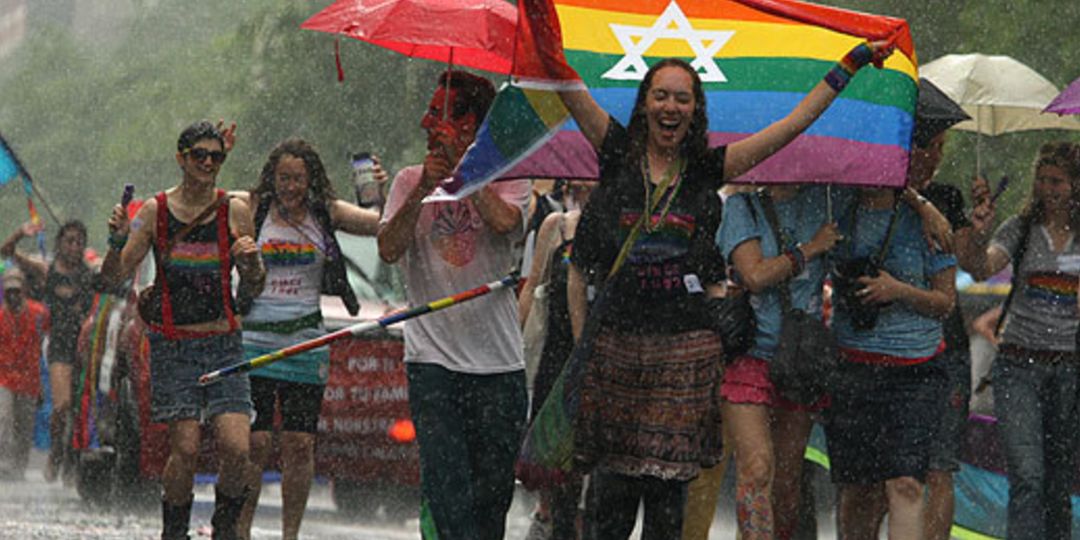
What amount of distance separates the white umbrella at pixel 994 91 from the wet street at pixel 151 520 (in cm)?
282

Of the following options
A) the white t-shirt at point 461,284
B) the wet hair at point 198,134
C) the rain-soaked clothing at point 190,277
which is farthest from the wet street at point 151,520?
the white t-shirt at point 461,284

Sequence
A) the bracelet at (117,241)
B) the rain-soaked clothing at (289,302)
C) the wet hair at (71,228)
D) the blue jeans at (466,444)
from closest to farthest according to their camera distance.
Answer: the blue jeans at (466,444) → the bracelet at (117,241) → the rain-soaked clothing at (289,302) → the wet hair at (71,228)

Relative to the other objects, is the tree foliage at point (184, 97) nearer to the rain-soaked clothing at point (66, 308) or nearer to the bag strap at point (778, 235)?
the rain-soaked clothing at point (66, 308)

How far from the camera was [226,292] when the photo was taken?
974 centimetres

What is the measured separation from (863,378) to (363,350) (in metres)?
5.12

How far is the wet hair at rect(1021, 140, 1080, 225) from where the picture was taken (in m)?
10.4

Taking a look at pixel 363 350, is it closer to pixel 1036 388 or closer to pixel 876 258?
pixel 1036 388

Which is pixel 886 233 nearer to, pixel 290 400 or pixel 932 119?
pixel 932 119

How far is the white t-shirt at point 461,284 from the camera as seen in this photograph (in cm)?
845

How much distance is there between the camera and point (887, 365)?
886 centimetres

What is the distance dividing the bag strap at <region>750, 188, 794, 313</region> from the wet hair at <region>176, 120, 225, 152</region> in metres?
2.19

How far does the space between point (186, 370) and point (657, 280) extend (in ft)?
9.90

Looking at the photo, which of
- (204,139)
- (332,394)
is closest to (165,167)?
(332,394)

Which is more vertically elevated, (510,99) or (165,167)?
(165,167)
